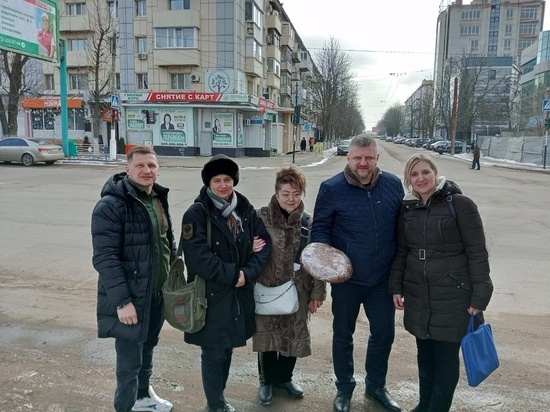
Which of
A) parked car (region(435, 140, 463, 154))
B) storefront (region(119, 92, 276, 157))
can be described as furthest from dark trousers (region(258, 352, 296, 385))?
parked car (region(435, 140, 463, 154))

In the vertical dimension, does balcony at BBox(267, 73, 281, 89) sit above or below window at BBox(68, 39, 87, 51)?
below

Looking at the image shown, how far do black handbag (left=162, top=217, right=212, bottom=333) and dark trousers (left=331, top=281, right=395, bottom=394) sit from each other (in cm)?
94

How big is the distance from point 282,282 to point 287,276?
0.17ft

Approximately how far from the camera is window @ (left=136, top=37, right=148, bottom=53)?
107 ft

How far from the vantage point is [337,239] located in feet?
9.99

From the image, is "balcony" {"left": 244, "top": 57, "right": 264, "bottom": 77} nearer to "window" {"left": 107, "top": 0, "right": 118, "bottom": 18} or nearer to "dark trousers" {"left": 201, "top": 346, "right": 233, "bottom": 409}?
"window" {"left": 107, "top": 0, "right": 118, "bottom": 18}

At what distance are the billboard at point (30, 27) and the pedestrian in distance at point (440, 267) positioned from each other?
2164 centimetres

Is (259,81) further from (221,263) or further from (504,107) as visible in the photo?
(504,107)

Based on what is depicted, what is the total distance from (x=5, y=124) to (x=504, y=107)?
2626 inches

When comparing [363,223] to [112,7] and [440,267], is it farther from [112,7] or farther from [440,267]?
[112,7]

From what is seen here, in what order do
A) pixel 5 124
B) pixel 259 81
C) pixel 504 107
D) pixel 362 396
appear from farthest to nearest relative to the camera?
pixel 504 107 → pixel 259 81 → pixel 5 124 → pixel 362 396

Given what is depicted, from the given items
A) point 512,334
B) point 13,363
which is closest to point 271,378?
point 13,363

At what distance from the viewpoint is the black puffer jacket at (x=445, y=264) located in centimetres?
262

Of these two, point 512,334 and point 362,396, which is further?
point 512,334
